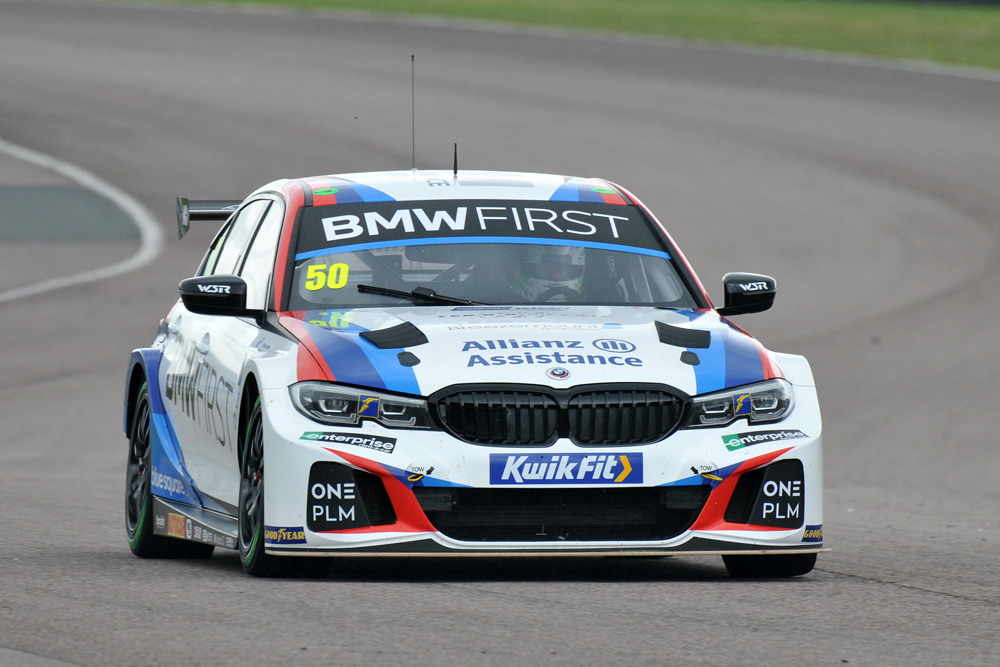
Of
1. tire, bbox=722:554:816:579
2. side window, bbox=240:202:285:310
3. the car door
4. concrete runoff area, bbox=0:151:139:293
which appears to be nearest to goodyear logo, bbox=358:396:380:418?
the car door

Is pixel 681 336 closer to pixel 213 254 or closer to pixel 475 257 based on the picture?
pixel 475 257

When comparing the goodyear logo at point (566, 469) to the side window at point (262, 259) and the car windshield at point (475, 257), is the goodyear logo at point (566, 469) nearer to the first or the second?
the car windshield at point (475, 257)

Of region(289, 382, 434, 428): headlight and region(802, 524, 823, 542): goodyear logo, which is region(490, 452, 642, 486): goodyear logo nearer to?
region(289, 382, 434, 428): headlight

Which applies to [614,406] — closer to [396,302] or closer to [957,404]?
[396,302]

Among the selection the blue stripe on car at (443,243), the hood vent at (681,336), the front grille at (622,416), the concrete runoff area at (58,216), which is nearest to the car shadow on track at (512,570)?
the front grille at (622,416)

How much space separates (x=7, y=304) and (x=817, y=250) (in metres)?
8.56

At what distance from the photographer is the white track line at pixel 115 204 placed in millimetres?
19678

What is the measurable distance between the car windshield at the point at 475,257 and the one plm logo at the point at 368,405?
3.07ft

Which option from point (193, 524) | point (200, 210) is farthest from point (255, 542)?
point (200, 210)

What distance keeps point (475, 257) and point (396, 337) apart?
0.97m

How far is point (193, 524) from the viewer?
785 cm

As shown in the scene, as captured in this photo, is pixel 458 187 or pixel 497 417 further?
pixel 458 187

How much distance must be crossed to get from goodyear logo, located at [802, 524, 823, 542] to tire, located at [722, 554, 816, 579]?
129 mm

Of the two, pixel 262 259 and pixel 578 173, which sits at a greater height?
pixel 262 259
